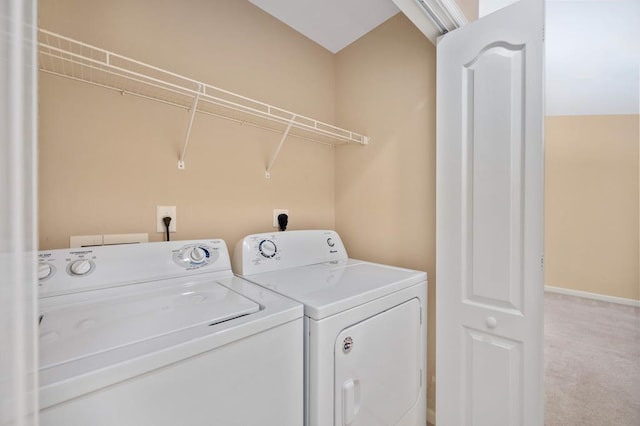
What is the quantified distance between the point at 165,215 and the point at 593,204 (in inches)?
199

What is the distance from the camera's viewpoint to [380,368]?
117 cm

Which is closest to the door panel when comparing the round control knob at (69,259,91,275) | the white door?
the white door

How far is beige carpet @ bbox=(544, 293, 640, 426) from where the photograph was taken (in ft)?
5.78

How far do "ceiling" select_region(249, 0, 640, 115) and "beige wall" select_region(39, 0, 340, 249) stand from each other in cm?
15

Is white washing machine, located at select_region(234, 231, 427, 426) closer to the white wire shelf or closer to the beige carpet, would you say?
the white wire shelf

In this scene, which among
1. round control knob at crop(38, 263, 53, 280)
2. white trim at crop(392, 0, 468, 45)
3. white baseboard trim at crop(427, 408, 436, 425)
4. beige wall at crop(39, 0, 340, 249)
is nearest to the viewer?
round control knob at crop(38, 263, 53, 280)

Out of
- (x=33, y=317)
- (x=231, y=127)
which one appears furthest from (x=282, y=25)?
Result: (x=33, y=317)

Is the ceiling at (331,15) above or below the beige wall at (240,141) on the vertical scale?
above

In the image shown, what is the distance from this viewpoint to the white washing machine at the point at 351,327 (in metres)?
0.96

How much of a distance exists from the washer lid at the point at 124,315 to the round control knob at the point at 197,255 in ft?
0.45

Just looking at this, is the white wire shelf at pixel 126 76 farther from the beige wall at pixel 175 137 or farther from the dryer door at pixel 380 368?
the dryer door at pixel 380 368

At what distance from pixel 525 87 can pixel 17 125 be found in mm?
1605

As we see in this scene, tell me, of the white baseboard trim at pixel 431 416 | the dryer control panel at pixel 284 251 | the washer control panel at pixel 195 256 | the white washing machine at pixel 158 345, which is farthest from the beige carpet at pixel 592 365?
the washer control panel at pixel 195 256

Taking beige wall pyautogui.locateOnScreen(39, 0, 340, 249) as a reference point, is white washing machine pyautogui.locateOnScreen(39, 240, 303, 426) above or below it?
below
